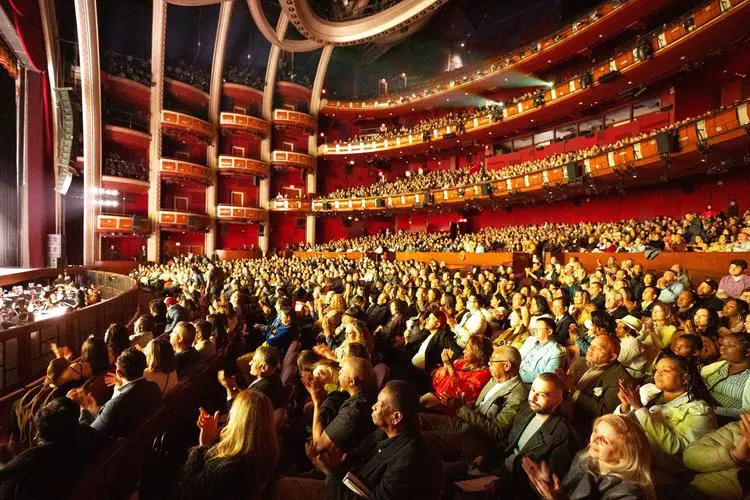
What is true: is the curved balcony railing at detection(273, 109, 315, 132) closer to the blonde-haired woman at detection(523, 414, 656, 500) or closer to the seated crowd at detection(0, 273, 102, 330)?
the seated crowd at detection(0, 273, 102, 330)

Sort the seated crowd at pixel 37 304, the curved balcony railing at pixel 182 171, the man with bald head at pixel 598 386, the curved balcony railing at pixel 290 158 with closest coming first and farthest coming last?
the man with bald head at pixel 598 386, the seated crowd at pixel 37 304, the curved balcony railing at pixel 182 171, the curved balcony railing at pixel 290 158

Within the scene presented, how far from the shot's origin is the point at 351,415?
5.64ft

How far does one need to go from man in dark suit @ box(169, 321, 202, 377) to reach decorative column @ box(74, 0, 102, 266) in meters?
13.8

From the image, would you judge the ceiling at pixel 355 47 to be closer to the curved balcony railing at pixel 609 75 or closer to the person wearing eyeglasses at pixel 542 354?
the curved balcony railing at pixel 609 75

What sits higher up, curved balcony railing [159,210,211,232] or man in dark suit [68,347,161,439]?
curved balcony railing [159,210,211,232]

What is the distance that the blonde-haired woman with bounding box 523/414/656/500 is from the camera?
4.09ft

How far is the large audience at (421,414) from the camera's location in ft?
4.61

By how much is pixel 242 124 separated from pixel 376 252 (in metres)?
8.98

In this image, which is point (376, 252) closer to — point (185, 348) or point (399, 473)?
point (185, 348)

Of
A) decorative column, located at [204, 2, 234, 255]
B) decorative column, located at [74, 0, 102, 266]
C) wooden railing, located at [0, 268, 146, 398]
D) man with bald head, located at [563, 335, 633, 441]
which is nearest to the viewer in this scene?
man with bald head, located at [563, 335, 633, 441]

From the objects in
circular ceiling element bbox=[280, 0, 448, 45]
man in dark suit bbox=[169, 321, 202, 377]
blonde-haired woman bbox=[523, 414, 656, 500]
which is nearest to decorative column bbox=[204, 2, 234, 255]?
circular ceiling element bbox=[280, 0, 448, 45]

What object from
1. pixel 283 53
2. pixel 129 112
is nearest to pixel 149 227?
pixel 129 112

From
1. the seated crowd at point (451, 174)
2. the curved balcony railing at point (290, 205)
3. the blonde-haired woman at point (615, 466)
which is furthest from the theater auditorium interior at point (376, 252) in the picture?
the seated crowd at point (451, 174)

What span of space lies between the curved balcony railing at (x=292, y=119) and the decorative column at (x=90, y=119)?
7.50 meters
